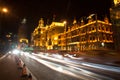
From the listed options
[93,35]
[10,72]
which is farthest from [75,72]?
[93,35]

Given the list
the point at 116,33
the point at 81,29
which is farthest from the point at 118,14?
the point at 81,29

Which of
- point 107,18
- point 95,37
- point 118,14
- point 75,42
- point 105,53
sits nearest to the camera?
point 105,53

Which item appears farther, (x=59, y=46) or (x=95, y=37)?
(x=59, y=46)

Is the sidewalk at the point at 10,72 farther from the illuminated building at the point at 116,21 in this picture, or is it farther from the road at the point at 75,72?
the illuminated building at the point at 116,21

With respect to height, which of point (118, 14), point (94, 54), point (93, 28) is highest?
point (118, 14)

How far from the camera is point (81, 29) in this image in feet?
222

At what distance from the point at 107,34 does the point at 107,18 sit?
7538 millimetres

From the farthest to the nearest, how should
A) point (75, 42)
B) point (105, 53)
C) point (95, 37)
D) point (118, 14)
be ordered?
point (75, 42)
point (95, 37)
point (118, 14)
point (105, 53)

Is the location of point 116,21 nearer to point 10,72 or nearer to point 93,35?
point 93,35

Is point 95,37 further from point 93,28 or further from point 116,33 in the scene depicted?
point 116,33

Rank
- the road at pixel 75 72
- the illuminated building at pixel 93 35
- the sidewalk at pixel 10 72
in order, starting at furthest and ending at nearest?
the illuminated building at pixel 93 35 → the road at pixel 75 72 → the sidewalk at pixel 10 72

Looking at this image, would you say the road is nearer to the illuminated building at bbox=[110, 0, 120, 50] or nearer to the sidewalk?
the sidewalk

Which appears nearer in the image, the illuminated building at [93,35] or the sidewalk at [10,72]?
the sidewalk at [10,72]

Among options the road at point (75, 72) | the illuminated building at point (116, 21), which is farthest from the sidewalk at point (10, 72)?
the illuminated building at point (116, 21)
